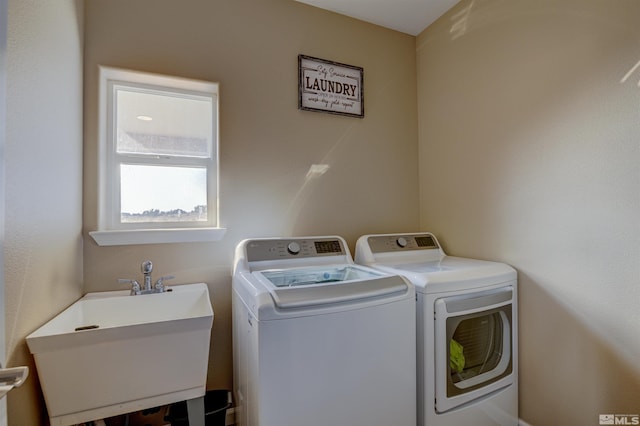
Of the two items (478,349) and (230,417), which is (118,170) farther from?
(478,349)

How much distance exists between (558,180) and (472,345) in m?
0.95

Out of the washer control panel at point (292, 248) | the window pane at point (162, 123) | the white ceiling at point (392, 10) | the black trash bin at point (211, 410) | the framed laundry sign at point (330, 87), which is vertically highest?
the white ceiling at point (392, 10)

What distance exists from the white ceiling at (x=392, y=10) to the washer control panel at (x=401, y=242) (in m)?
1.59

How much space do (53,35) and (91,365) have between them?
1.30 metres

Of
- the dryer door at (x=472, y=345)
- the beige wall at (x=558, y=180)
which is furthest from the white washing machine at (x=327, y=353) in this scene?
the beige wall at (x=558, y=180)

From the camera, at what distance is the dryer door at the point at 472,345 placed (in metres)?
1.39

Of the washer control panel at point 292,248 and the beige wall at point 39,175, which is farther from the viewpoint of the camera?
the washer control panel at point 292,248

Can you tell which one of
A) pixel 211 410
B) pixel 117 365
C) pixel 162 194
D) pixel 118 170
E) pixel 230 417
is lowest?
pixel 230 417

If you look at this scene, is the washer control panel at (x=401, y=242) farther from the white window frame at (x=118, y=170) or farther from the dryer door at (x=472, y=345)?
the white window frame at (x=118, y=170)

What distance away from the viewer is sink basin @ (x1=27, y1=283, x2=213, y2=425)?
1022mm

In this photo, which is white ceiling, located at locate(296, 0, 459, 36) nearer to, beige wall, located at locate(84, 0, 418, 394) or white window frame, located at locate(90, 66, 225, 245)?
beige wall, located at locate(84, 0, 418, 394)

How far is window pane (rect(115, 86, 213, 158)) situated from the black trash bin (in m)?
1.41

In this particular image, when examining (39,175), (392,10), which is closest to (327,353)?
(39,175)

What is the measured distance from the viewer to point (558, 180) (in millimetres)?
1514
